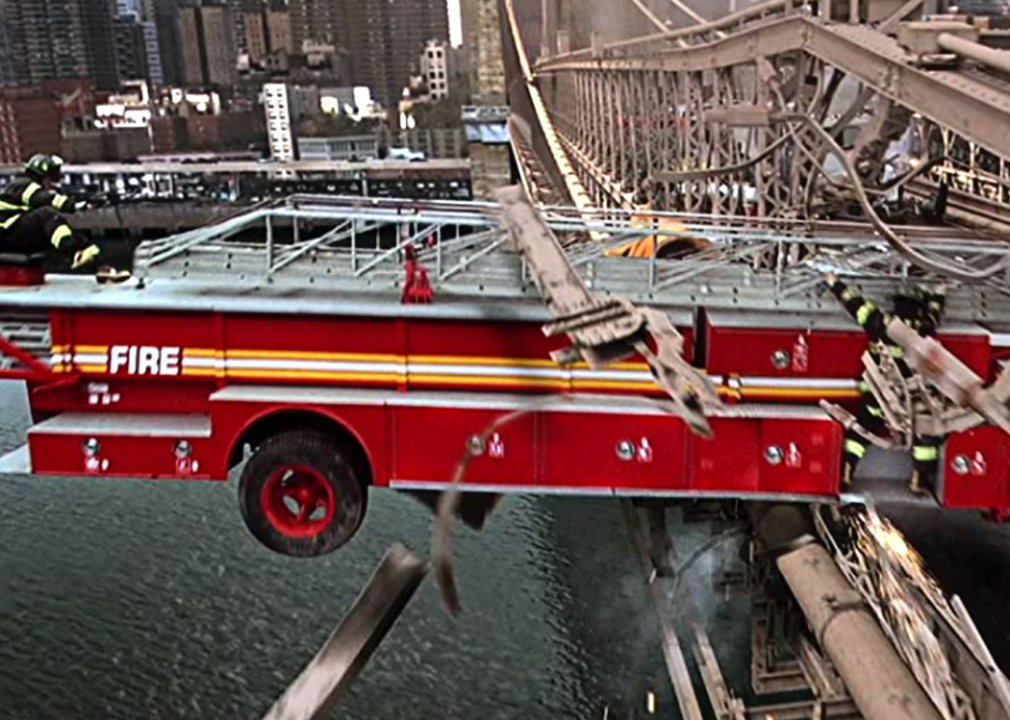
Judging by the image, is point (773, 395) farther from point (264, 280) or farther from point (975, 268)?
point (264, 280)

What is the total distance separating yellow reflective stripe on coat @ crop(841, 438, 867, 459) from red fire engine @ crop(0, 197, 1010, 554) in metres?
0.09

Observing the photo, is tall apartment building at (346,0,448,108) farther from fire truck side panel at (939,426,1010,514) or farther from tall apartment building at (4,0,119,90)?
fire truck side panel at (939,426,1010,514)

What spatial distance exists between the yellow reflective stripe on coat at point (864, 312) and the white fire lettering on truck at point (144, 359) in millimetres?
5123

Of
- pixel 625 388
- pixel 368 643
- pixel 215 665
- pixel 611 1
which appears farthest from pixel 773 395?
pixel 611 1

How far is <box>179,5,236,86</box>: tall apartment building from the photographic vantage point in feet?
469

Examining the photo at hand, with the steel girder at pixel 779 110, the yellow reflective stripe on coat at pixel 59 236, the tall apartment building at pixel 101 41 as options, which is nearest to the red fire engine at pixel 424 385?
the yellow reflective stripe on coat at pixel 59 236

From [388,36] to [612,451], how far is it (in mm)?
144138

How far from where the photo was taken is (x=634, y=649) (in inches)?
519

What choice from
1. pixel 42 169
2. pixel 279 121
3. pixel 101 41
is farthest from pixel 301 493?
pixel 101 41

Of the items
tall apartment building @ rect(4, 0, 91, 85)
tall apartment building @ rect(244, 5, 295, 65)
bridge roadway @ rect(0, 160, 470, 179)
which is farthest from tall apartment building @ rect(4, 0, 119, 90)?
bridge roadway @ rect(0, 160, 470, 179)

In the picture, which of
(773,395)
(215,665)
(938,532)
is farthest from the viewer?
(215,665)

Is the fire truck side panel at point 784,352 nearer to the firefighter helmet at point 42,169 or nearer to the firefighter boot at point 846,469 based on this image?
the firefighter boot at point 846,469

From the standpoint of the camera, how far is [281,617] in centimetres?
1364

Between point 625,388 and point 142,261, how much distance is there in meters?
4.02
